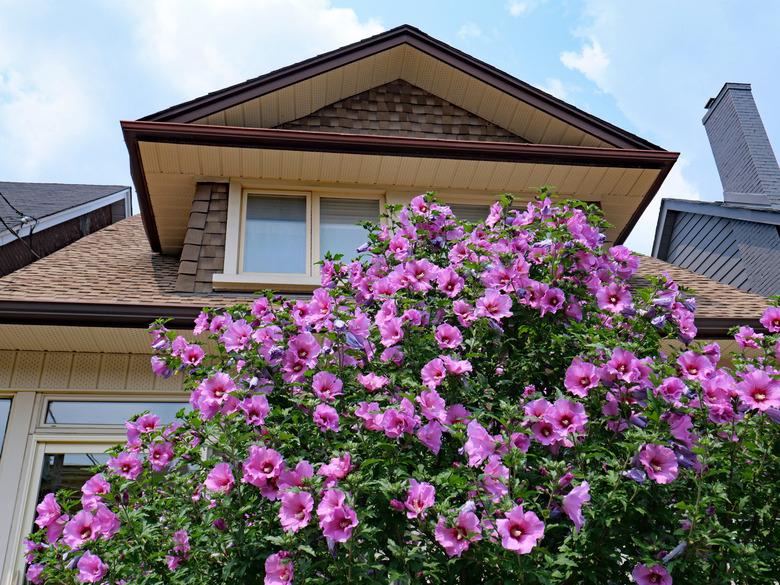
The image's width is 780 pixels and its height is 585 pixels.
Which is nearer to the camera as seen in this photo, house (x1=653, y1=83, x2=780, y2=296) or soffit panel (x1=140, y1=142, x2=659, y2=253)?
soffit panel (x1=140, y1=142, x2=659, y2=253)

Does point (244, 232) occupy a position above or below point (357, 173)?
below

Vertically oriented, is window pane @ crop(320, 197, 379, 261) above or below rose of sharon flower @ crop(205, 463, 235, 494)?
above

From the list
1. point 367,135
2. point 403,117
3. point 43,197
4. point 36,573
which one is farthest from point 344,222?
point 43,197

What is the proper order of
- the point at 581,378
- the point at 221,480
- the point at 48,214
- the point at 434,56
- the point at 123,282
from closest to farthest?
the point at 221,480 → the point at 581,378 → the point at 123,282 → the point at 434,56 → the point at 48,214

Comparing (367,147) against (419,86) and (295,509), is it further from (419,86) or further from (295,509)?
(295,509)

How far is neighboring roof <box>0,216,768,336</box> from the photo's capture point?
18.6 feet

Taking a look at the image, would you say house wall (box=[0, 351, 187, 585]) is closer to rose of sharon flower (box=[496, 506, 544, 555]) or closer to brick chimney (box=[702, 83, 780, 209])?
rose of sharon flower (box=[496, 506, 544, 555])

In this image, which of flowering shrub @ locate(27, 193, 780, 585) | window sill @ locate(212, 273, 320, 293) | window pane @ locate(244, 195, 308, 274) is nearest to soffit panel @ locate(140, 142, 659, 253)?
window pane @ locate(244, 195, 308, 274)

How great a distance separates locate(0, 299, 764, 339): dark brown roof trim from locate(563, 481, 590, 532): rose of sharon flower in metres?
3.59

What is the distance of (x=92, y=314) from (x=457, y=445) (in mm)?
3634

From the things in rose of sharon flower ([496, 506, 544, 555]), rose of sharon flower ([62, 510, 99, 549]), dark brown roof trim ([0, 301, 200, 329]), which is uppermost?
dark brown roof trim ([0, 301, 200, 329])

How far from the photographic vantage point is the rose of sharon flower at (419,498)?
2596 mm

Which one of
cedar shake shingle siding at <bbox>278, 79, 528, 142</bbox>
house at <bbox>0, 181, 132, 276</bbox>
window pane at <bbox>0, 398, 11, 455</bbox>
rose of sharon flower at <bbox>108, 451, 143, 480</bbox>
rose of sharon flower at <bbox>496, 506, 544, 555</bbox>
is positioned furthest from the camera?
house at <bbox>0, 181, 132, 276</bbox>

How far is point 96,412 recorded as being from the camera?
5.86 m
